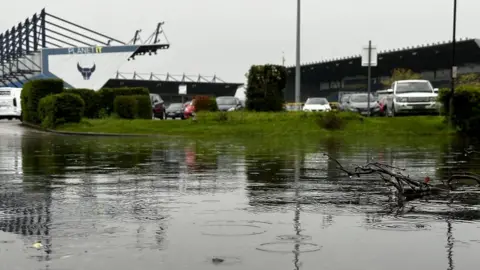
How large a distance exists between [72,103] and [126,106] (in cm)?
551

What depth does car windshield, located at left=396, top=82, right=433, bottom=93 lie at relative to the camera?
122 ft

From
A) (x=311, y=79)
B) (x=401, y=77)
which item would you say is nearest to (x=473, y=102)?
(x=401, y=77)

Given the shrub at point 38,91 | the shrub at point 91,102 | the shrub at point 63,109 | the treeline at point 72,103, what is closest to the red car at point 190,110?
the treeline at point 72,103

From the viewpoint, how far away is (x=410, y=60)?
8469 centimetres

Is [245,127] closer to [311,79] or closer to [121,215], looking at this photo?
[121,215]

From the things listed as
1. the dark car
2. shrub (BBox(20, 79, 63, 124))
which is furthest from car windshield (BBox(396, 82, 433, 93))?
the dark car

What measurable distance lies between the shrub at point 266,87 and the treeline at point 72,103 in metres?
7.84

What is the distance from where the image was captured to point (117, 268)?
17.7 feet

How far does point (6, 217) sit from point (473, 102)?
75.4ft

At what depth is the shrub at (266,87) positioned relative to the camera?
3434 cm

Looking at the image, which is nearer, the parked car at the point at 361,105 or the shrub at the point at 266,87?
the shrub at the point at 266,87

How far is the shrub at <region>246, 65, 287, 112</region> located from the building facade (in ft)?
131

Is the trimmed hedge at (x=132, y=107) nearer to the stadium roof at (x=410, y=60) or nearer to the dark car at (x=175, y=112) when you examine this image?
the dark car at (x=175, y=112)

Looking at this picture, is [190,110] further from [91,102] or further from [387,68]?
[387,68]
